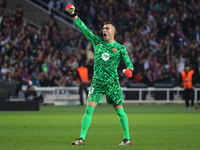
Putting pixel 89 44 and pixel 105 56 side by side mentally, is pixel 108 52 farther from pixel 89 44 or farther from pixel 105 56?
pixel 89 44

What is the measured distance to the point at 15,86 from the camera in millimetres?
26750

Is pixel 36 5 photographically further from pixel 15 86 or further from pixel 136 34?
pixel 15 86

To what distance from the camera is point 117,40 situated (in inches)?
1276

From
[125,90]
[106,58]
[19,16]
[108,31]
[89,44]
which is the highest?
[19,16]

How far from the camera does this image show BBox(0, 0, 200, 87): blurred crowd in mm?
29562

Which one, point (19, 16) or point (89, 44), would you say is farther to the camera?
point (89, 44)

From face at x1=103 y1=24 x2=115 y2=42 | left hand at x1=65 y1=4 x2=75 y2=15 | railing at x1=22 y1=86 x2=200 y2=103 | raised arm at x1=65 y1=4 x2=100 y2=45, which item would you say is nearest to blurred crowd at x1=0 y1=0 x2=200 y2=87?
railing at x1=22 y1=86 x2=200 y2=103

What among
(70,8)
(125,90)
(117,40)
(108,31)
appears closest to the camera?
(70,8)

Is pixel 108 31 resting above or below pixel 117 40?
below

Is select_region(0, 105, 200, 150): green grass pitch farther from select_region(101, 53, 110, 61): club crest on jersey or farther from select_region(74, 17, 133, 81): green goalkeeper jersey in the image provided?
select_region(101, 53, 110, 61): club crest on jersey

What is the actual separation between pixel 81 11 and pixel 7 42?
6.17 metres

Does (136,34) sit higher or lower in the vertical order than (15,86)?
higher

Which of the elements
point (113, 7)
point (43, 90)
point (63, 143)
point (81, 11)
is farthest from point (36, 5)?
point (63, 143)

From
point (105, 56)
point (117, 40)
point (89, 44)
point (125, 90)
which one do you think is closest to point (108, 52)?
point (105, 56)
